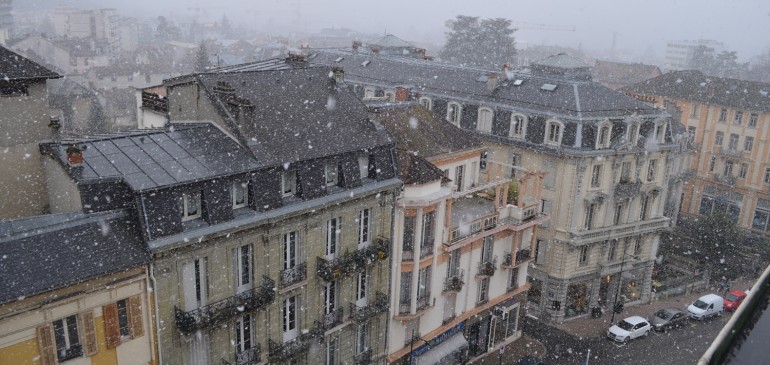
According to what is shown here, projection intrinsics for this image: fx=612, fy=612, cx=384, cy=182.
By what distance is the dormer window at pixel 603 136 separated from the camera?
3894 cm

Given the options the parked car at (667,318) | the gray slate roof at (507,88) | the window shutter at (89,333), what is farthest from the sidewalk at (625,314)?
the window shutter at (89,333)

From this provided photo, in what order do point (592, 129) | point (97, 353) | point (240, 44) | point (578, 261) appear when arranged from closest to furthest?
point (97, 353) < point (592, 129) < point (578, 261) < point (240, 44)

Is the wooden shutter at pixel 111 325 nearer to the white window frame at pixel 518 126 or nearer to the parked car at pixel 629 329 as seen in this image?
the white window frame at pixel 518 126

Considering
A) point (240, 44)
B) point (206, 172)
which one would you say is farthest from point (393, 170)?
point (240, 44)

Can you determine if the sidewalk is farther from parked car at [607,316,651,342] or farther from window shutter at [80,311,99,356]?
window shutter at [80,311,99,356]

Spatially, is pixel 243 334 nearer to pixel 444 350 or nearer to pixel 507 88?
pixel 444 350

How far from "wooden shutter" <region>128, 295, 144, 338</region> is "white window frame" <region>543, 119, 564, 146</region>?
28.3m

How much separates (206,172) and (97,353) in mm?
6530

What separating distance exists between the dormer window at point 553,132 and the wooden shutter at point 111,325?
29018 millimetres

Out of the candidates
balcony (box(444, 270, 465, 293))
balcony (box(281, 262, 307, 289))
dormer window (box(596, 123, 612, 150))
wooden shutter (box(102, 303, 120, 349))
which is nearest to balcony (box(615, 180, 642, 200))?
dormer window (box(596, 123, 612, 150))

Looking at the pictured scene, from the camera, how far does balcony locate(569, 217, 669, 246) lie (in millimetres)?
40625

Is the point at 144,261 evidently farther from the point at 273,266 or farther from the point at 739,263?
the point at 739,263

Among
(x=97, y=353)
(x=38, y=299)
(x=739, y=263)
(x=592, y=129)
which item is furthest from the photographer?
Result: (x=739, y=263)

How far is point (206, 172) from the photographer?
20.7m
